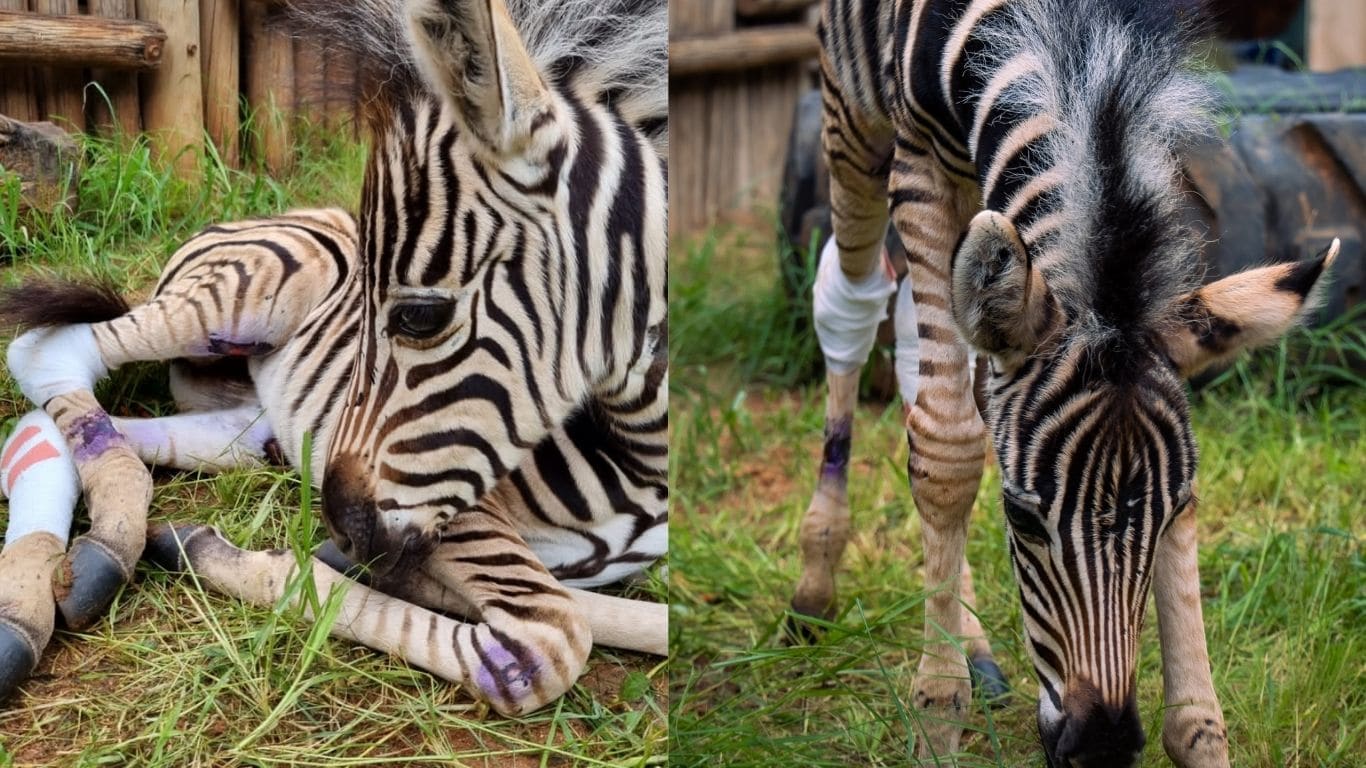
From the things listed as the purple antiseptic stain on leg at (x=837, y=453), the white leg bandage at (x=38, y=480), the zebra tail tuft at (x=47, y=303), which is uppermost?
the zebra tail tuft at (x=47, y=303)

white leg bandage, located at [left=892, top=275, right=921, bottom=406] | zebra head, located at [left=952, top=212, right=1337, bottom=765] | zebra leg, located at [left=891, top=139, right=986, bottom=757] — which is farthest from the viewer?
white leg bandage, located at [left=892, top=275, right=921, bottom=406]

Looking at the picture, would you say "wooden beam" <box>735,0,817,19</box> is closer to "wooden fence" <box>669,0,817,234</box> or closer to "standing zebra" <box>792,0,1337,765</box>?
"wooden fence" <box>669,0,817,234</box>

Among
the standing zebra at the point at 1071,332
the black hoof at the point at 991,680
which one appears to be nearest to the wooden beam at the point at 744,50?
the black hoof at the point at 991,680

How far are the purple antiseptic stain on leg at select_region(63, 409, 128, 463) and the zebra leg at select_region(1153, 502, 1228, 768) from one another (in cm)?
203

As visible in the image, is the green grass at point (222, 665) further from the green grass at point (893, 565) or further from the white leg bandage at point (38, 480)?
the green grass at point (893, 565)

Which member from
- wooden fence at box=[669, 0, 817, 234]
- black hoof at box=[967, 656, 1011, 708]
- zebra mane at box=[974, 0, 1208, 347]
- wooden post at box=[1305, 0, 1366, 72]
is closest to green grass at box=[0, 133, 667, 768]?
zebra mane at box=[974, 0, 1208, 347]

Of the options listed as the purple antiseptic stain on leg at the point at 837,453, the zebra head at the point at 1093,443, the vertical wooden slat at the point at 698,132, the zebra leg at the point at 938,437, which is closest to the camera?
the zebra head at the point at 1093,443

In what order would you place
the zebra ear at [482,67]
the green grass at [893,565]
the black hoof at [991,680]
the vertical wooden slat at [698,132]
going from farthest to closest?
the vertical wooden slat at [698,132] < the black hoof at [991,680] < the green grass at [893,565] < the zebra ear at [482,67]

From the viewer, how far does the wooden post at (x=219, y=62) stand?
1.87 m

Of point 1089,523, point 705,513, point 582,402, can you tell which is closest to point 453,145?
point 582,402

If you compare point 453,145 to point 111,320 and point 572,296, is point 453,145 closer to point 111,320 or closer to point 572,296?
point 572,296

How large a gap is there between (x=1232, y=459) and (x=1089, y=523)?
3.24 m

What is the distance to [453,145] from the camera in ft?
6.42

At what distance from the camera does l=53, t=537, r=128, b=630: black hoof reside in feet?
5.75
